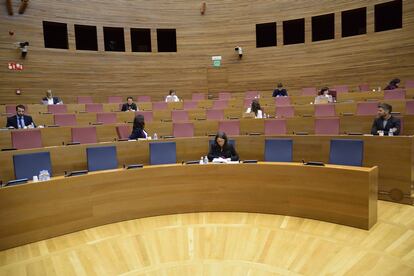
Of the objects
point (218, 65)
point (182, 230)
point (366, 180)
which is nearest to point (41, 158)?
point (182, 230)

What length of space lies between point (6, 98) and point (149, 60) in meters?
2.57

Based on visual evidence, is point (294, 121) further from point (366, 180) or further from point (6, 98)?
point (6, 98)

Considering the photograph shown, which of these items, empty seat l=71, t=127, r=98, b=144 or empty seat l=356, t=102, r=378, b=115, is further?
empty seat l=356, t=102, r=378, b=115

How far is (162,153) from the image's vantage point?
314cm

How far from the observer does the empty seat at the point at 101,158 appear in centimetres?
287

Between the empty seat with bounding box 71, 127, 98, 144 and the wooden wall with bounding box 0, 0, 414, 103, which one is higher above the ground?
the wooden wall with bounding box 0, 0, 414, 103

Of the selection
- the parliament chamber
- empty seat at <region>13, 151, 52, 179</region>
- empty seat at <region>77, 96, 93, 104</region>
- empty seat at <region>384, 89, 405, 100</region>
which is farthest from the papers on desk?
empty seat at <region>77, 96, 93, 104</region>

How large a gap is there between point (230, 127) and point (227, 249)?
190 centimetres

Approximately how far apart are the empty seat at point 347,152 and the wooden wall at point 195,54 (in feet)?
12.3

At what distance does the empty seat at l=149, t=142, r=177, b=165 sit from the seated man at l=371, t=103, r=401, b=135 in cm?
180

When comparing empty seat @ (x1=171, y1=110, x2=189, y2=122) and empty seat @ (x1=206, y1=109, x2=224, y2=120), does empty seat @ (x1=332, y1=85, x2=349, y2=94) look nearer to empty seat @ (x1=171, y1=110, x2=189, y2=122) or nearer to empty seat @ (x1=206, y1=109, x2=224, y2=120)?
empty seat @ (x1=206, y1=109, x2=224, y2=120)

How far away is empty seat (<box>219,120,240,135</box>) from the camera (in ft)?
12.5

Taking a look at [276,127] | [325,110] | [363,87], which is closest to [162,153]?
[276,127]

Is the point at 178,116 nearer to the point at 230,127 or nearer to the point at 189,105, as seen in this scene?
the point at 189,105
